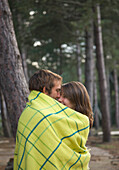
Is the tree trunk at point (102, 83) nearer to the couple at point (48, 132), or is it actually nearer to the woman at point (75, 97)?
the woman at point (75, 97)

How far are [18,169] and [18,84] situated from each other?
223 cm

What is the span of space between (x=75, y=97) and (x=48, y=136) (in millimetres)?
558

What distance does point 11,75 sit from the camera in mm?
4891

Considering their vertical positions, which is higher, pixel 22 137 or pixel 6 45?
pixel 6 45

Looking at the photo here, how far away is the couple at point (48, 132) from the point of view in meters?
2.66

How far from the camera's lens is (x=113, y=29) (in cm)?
2217

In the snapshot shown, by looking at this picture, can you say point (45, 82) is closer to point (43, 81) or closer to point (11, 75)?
point (43, 81)

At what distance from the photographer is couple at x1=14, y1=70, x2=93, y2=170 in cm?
266

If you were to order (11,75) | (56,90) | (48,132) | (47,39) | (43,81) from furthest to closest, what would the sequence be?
1. (47,39)
2. (11,75)
3. (56,90)
4. (43,81)
5. (48,132)

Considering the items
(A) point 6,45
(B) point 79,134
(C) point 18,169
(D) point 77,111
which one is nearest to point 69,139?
(B) point 79,134

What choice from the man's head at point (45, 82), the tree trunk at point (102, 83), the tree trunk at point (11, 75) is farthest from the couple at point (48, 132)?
the tree trunk at point (102, 83)

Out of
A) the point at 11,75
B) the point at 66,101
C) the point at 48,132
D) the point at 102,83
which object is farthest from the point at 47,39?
the point at 48,132

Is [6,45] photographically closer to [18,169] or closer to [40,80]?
[40,80]

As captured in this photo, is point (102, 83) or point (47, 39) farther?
point (47, 39)
